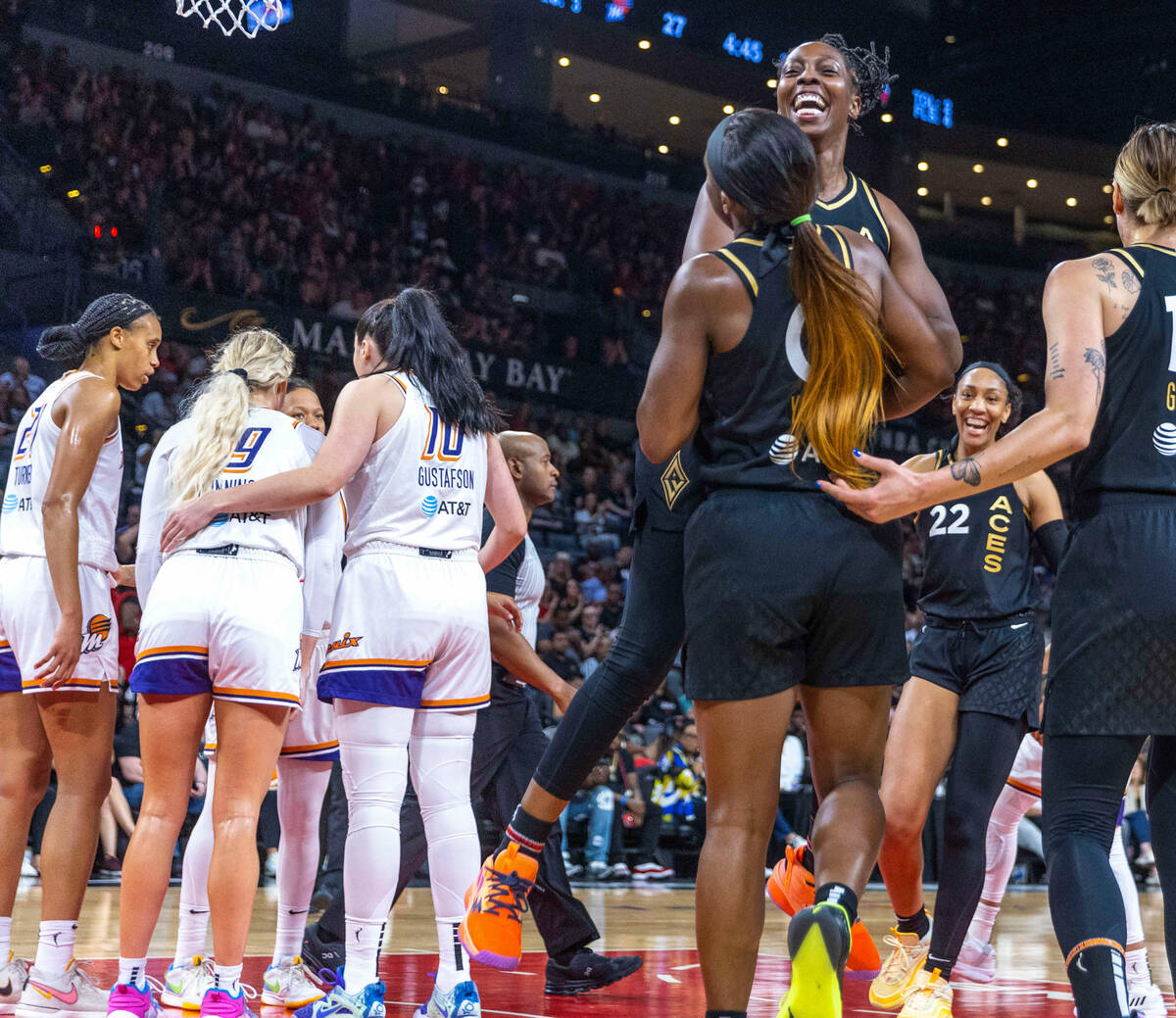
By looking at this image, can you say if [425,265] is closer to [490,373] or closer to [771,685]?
[490,373]

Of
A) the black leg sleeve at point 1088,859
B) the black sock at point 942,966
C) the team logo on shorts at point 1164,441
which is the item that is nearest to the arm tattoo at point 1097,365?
the team logo on shorts at point 1164,441

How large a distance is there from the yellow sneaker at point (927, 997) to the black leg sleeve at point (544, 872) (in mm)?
1164

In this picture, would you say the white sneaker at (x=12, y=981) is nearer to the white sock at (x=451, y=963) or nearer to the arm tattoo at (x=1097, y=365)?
the white sock at (x=451, y=963)

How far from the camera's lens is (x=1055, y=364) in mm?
2537

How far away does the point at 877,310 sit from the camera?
2.57m

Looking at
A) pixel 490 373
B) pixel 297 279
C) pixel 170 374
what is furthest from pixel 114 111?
pixel 490 373

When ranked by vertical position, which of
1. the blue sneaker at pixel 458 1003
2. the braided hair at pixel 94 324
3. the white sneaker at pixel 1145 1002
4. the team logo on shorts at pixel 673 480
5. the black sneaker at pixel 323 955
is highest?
the braided hair at pixel 94 324

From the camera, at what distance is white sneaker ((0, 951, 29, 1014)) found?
388cm

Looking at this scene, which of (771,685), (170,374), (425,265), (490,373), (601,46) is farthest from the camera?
(601,46)

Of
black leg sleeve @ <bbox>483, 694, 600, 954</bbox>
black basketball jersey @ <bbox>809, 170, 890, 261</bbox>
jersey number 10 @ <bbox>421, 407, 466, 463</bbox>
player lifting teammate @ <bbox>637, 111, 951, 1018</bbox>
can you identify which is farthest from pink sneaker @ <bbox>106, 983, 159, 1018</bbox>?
black basketball jersey @ <bbox>809, 170, 890, 261</bbox>

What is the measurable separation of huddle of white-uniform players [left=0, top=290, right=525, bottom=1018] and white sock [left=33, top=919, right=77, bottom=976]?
3 cm

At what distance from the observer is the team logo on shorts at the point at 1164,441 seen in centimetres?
260

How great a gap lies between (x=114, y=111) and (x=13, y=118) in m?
1.39

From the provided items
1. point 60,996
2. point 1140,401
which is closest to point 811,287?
point 1140,401
